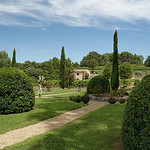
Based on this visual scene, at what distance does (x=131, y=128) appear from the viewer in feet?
10.8

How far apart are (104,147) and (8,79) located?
6052 millimetres

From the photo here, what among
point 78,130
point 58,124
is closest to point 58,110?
point 58,124

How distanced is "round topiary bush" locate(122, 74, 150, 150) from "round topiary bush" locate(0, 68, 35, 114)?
6134 millimetres

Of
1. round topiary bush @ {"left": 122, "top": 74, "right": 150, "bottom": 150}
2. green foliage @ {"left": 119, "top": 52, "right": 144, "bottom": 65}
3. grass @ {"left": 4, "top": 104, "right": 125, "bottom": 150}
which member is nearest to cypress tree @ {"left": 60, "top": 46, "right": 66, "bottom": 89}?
grass @ {"left": 4, "top": 104, "right": 125, "bottom": 150}

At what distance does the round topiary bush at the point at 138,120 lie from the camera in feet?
10.2

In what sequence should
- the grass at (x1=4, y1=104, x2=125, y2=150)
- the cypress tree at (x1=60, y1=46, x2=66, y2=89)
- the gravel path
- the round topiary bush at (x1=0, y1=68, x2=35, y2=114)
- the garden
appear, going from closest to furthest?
the garden, the grass at (x1=4, y1=104, x2=125, y2=150), the gravel path, the round topiary bush at (x1=0, y1=68, x2=35, y2=114), the cypress tree at (x1=60, y1=46, x2=66, y2=89)

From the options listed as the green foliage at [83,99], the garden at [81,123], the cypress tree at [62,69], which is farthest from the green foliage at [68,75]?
the garden at [81,123]

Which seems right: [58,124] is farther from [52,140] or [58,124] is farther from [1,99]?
[1,99]

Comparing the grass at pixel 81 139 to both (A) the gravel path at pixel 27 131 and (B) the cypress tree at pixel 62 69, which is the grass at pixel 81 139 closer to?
(A) the gravel path at pixel 27 131

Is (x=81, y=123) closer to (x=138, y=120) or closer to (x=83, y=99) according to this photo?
(x=138, y=120)

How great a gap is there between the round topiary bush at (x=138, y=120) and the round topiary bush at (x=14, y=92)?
613cm

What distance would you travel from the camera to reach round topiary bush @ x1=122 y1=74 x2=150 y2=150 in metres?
3.11

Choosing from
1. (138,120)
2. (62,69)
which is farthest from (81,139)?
(62,69)

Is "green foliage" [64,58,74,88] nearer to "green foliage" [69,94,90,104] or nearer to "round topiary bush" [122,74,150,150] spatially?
"green foliage" [69,94,90,104]
